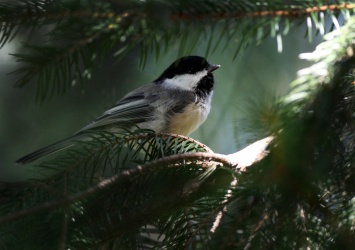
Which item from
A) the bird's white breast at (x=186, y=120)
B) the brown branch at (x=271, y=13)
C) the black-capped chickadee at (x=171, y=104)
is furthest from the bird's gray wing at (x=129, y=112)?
the brown branch at (x=271, y=13)

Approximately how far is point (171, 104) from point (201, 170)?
1264 millimetres

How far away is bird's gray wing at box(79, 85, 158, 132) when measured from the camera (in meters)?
2.46

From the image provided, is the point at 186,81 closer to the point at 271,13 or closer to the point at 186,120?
the point at 186,120

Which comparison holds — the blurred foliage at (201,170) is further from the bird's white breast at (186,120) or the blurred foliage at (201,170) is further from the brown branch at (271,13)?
the bird's white breast at (186,120)

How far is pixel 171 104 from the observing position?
2691 millimetres

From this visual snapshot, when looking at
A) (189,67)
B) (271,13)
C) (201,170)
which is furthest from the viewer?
(189,67)

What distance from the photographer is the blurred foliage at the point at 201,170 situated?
106cm

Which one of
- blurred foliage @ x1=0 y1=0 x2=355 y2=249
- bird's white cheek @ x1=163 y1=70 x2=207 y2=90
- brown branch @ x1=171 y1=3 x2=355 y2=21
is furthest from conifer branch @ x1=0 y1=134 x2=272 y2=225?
bird's white cheek @ x1=163 y1=70 x2=207 y2=90

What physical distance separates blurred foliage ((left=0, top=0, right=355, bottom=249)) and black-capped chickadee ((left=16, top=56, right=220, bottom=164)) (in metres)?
1.03

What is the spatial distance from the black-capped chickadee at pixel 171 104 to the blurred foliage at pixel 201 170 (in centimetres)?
103

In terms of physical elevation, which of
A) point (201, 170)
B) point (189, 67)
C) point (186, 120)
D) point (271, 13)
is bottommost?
point (186, 120)

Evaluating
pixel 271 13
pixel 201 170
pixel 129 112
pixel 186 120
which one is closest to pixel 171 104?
pixel 186 120

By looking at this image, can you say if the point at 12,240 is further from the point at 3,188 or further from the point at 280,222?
the point at 280,222

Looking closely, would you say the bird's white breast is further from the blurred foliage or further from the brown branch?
the brown branch
